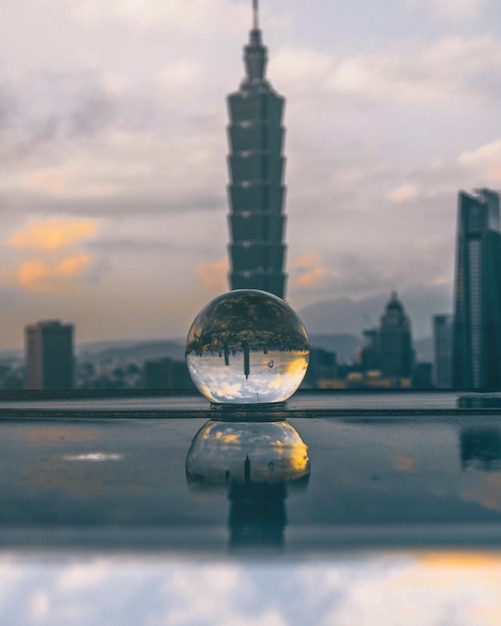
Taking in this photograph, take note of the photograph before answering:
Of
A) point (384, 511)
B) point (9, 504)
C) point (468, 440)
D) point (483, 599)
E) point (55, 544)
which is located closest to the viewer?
point (483, 599)

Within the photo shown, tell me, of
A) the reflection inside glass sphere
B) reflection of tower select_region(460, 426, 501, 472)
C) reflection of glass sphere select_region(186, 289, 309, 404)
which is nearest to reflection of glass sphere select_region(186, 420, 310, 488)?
the reflection inside glass sphere

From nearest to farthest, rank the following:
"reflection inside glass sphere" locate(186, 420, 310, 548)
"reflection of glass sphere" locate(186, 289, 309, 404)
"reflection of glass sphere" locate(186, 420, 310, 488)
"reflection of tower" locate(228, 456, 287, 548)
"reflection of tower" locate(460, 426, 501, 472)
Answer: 1. "reflection of tower" locate(228, 456, 287, 548)
2. "reflection inside glass sphere" locate(186, 420, 310, 548)
3. "reflection of glass sphere" locate(186, 420, 310, 488)
4. "reflection of tower" locate(460, 426, 501, 472)
5. "reflection of glass sphere" locate(186, 289, 309, 404)

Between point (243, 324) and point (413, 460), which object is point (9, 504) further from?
point (243, 324)

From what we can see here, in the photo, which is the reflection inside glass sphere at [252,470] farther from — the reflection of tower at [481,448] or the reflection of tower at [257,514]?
the reflection of tower at [481,448]

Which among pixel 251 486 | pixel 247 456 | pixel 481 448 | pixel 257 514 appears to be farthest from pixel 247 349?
pixel 257 514

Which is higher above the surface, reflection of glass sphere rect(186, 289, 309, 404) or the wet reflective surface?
reflection of glass sphere rect(186, 289, 309, 404)

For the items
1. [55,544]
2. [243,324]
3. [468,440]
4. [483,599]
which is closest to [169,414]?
[243,324]

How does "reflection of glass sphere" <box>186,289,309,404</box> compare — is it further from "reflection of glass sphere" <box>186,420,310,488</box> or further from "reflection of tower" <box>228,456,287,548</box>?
"reflection of tower" <box>228,456,287,548</box>

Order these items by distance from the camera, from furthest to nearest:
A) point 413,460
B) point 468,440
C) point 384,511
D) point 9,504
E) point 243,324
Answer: point 243,324, point 468,440, point 413,460, point 9,504, point 384,511
